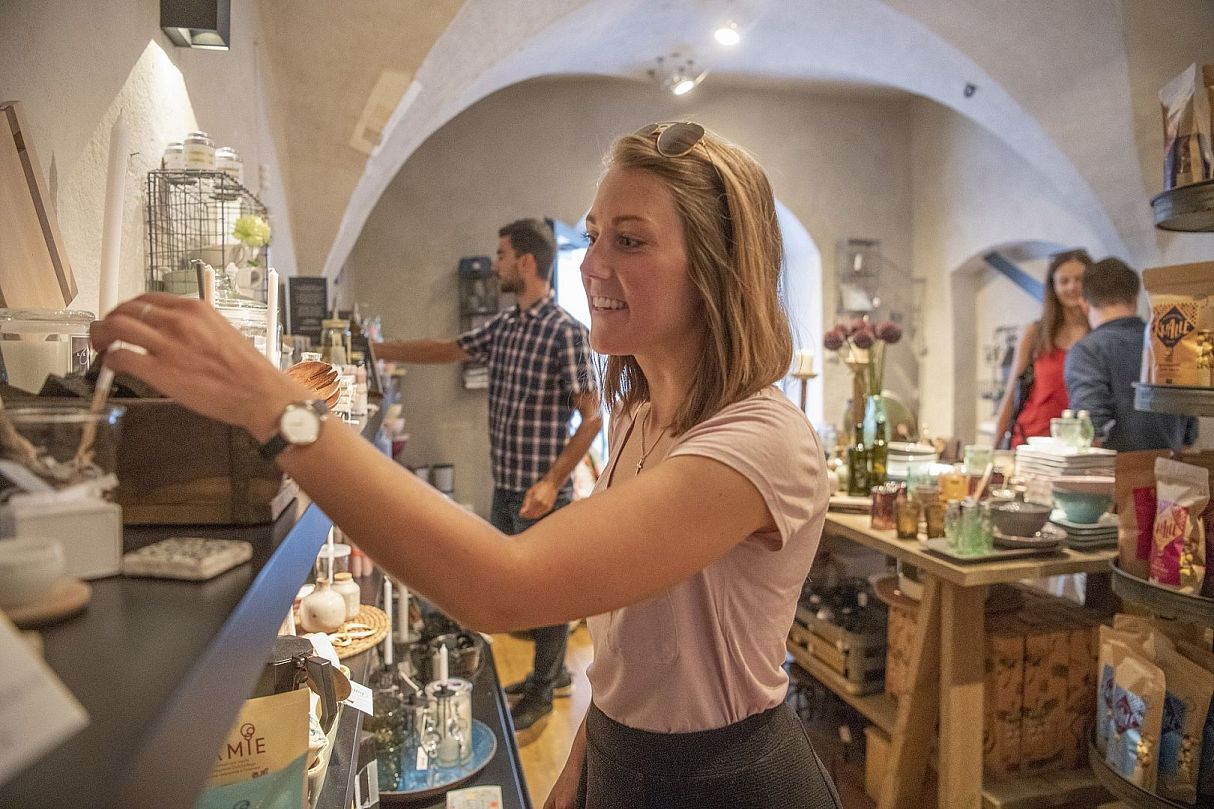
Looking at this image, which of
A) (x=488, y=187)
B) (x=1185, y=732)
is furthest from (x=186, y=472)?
(x=488, y=187)

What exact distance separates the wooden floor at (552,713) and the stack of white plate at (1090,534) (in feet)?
5.68

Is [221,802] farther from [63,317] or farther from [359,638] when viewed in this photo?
[359,638]

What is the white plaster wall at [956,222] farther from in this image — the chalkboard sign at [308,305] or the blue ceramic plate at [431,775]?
the blue ceramic plate at [431,775]

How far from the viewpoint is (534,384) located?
374cm

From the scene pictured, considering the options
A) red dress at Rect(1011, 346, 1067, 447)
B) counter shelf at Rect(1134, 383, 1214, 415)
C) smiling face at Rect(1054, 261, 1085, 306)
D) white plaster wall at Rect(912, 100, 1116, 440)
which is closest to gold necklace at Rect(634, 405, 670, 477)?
counter shelf at Rect(1134, 383, 1214, 415)

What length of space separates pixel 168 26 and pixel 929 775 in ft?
10.7

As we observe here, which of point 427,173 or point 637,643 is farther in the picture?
point 427,173

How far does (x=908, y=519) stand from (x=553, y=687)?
6.43ft

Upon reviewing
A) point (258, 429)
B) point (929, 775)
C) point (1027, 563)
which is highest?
point (258, 429)

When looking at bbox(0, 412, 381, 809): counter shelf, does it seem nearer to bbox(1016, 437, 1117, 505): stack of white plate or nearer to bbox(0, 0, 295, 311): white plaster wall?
bbox(0, 0, 295, 311): white plaster wall

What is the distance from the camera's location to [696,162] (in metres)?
1.11

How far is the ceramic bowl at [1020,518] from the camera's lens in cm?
257

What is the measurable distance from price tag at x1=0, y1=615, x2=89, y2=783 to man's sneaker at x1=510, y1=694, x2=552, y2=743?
3484mm

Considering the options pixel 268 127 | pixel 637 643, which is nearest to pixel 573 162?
pixel 268 127
